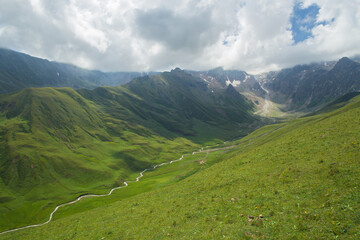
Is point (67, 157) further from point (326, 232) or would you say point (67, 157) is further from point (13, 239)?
point (326, 232)

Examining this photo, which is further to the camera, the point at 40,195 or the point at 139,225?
the point at 40,195

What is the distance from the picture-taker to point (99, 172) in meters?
158

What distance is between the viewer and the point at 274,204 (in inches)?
875

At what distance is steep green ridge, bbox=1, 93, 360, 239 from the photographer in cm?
1711

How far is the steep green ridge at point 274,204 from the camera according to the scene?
56.1ft

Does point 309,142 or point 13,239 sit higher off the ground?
point 309,142

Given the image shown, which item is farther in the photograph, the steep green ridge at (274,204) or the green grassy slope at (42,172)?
the green grassy slope at (42,172)

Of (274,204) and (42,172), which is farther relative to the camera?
(42,172)

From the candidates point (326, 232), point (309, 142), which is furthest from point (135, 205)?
point (309, 142)

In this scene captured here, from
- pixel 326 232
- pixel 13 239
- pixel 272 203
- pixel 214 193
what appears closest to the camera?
pixel 326 232

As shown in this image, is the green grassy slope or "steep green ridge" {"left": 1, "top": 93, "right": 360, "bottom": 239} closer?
"steep green ridge" {"left": 1, "top": 93, "right": 360, "bottom": 239}

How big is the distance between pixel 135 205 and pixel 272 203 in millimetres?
30484

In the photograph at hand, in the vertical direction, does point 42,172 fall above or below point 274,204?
above

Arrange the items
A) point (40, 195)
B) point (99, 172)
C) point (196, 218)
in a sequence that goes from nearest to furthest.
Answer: point (196, 218)
point (40, 195)
point (99, 172)
